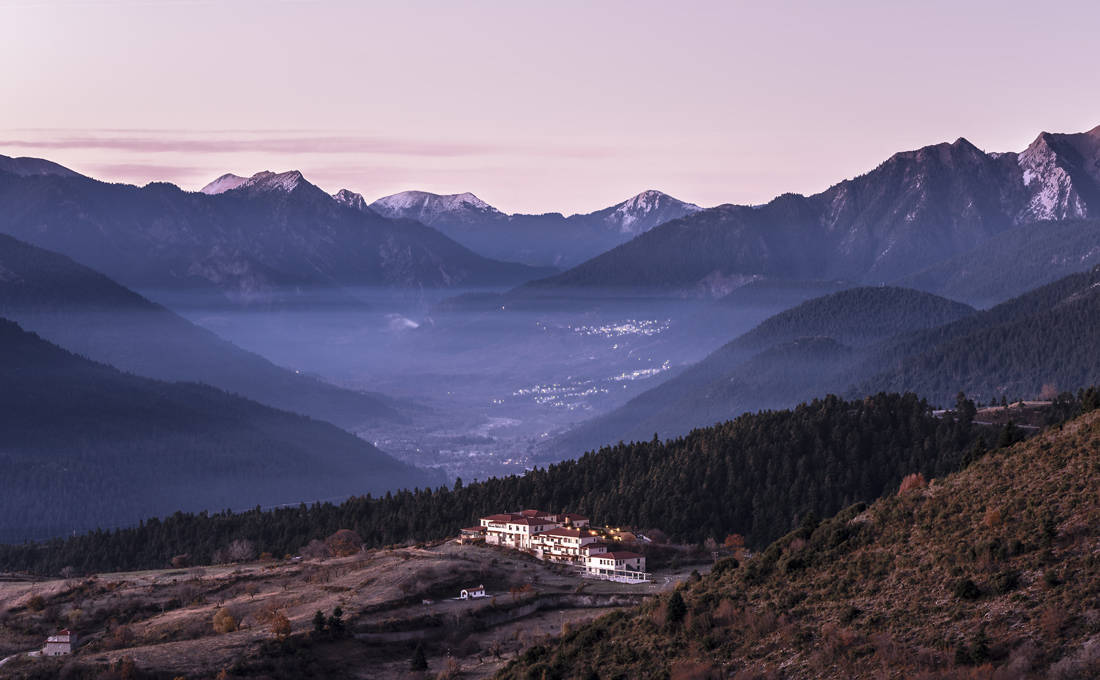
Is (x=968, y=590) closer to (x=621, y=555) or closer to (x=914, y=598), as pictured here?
(x=914, y=598)

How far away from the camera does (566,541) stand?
151 m

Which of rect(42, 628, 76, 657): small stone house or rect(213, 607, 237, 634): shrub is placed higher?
rect(213, 607, 237, 634): shrub

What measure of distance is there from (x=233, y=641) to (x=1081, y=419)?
200 ft

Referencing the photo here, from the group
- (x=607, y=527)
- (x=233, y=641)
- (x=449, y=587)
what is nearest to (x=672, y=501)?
(x=607, y=527)

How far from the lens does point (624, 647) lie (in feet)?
289

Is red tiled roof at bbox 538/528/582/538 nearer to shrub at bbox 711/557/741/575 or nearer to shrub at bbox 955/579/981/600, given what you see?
shrub at bbox 711/557/741/575

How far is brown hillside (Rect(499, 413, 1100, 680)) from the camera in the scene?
6931 centimetres

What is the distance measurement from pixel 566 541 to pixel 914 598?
7637 cm

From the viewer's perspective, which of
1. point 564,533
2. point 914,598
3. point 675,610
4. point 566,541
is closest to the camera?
point 914,598

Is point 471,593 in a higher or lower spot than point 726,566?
lower

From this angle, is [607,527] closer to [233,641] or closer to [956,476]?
[233,641]

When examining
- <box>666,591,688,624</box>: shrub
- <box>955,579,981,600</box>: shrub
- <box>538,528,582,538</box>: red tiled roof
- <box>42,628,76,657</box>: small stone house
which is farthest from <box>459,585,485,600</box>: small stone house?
<box>955,579,981,600</box>: shrub

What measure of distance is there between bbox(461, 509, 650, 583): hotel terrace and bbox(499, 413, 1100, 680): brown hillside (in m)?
43.0

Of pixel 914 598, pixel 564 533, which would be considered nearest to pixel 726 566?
pixel 914 598
